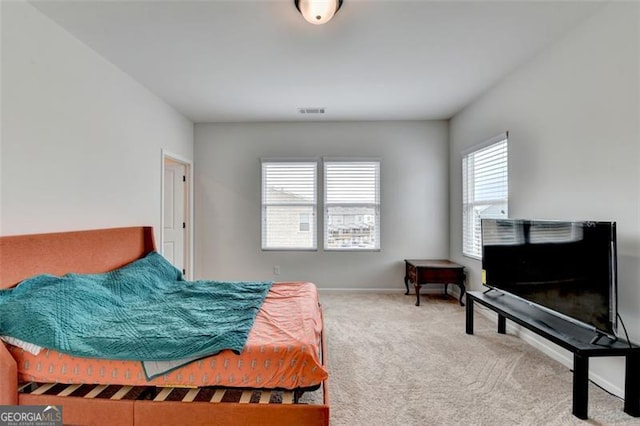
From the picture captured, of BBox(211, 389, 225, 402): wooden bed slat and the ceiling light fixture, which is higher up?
the ceiling light fixture

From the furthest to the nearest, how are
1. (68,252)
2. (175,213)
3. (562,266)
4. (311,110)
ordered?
(175,213), (311,110), (68,252), (562,266)

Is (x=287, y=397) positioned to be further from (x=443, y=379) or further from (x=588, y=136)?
(x=588, y=136)

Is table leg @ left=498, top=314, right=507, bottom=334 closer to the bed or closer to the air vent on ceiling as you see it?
the bed

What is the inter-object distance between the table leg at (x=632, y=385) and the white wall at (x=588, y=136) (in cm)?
21

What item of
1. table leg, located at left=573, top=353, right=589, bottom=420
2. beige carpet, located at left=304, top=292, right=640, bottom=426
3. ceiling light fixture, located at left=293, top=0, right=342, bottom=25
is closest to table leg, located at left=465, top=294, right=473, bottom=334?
beige carpet, located at left=304, top=292, right=640, bottom=426

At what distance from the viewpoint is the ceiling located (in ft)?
6.81

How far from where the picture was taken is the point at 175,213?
4.33 m

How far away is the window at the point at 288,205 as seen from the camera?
4.65 m

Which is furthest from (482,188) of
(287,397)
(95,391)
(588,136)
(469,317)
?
(95,391)

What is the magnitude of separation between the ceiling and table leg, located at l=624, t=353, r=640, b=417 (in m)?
2.38

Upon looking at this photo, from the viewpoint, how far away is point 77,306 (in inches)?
74.2

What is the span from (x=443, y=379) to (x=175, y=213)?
3951mm

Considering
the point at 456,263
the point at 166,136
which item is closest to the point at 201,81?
the point at 166,136

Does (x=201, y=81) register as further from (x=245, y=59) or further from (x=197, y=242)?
(x=197, y=242)
